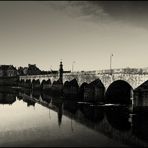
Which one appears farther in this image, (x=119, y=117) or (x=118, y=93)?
(x=118, y=93)

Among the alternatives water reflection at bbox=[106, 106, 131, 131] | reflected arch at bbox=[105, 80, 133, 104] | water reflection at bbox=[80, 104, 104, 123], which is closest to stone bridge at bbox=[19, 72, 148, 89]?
reflected arch at bbox=[105, 80, 133, 104]

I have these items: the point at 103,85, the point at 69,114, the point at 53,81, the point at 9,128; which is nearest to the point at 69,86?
the point at 53,81

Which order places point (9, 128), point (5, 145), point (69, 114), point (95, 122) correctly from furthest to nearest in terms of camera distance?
point (69, 114), point (95, 122), point (9, 128), point (5, 145)

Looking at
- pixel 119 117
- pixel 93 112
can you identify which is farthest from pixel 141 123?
pixel 93 112

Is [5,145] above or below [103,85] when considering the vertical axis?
below

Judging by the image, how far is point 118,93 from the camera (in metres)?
61.7

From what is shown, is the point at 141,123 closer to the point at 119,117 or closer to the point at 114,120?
the point at 114,120

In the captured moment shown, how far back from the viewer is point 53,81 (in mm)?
90875

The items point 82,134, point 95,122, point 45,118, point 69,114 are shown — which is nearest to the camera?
point 82,134

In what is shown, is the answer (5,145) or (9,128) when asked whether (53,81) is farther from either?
(5,145)

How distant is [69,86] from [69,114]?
3017 cm

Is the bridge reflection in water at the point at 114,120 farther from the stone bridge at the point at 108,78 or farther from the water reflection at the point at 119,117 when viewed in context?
the stone bridge at the point at 108,78

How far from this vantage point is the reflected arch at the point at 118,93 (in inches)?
2323

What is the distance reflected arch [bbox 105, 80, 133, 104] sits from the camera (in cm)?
5900
